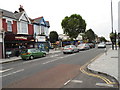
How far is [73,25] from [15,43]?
3415cm

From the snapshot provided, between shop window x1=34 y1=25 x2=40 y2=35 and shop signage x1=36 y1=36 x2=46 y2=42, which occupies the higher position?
shop window x1=34 y1=25 x2=40 y2=35

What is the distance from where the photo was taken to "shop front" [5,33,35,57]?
65.9 ft

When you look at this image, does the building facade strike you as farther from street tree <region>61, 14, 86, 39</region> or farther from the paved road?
street tree <region>61, 14, 86, 39</region>

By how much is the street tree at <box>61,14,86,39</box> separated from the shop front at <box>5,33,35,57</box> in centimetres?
3019

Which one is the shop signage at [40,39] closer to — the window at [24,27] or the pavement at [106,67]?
the window at [24,27]

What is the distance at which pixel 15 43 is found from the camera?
21.8m

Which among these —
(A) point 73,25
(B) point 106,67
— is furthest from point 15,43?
(A) point 73,25

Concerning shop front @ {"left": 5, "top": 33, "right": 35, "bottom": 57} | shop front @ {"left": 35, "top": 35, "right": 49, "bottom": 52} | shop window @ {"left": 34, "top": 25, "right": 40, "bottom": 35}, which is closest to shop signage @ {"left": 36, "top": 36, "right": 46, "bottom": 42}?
shop front @ {"left": 35, "top": 35, "right": 49, "bottom": 52}

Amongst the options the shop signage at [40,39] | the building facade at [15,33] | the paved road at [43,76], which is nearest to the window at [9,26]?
the building facade at [15,33]

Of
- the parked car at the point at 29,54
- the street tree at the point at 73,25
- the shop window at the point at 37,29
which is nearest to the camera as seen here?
the parked car at the point at 29,54

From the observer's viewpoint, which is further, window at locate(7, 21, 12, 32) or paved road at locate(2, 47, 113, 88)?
window at locate(7, 21, 12, 32)

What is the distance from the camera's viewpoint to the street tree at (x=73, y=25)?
170ft

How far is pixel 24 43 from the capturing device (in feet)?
77.3

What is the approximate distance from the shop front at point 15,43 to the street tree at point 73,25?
30191 millimetres
